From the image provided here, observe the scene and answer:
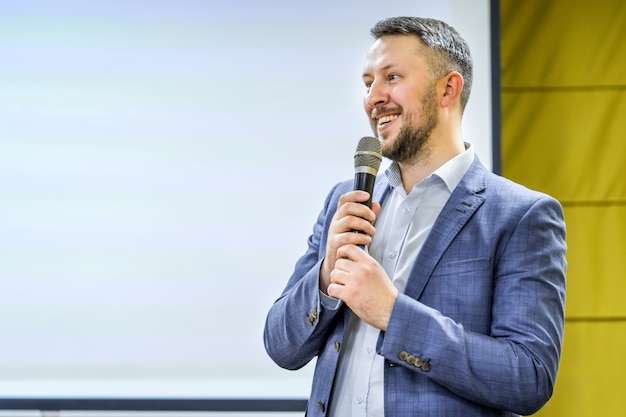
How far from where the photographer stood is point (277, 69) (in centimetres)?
273

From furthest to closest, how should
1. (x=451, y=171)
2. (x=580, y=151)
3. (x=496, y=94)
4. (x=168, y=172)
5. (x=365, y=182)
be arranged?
(x=580, y=151) < (x=168, y=172) < (x=496, y=94) < (x=451, y=171) < (x=365, y=182)

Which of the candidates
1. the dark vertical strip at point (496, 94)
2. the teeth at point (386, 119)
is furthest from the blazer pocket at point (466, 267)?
the dark vertical strip at point (496, 94)

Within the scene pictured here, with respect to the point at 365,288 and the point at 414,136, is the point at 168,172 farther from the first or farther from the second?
the point at 365,288

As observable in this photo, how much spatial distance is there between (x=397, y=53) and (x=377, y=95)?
115 millimetres

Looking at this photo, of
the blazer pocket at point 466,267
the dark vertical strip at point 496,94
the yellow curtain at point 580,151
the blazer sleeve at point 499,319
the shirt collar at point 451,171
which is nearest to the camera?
the blazer sleeve at point 499,319

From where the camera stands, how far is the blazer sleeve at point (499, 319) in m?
1.33

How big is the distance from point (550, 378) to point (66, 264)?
1.93 m

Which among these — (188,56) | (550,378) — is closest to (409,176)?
(550,378)

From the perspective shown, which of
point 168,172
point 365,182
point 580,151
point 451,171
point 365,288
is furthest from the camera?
point 580,151

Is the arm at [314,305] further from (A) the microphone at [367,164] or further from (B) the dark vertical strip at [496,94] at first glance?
(B) the dark vertical strip at [496,94]

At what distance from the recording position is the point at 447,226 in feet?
4.85

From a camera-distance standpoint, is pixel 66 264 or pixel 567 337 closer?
pixel 66 264

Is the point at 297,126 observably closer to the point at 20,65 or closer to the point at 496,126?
the point at 496,126

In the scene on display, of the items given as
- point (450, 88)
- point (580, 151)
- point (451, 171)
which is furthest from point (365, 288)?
point (580, 151)
